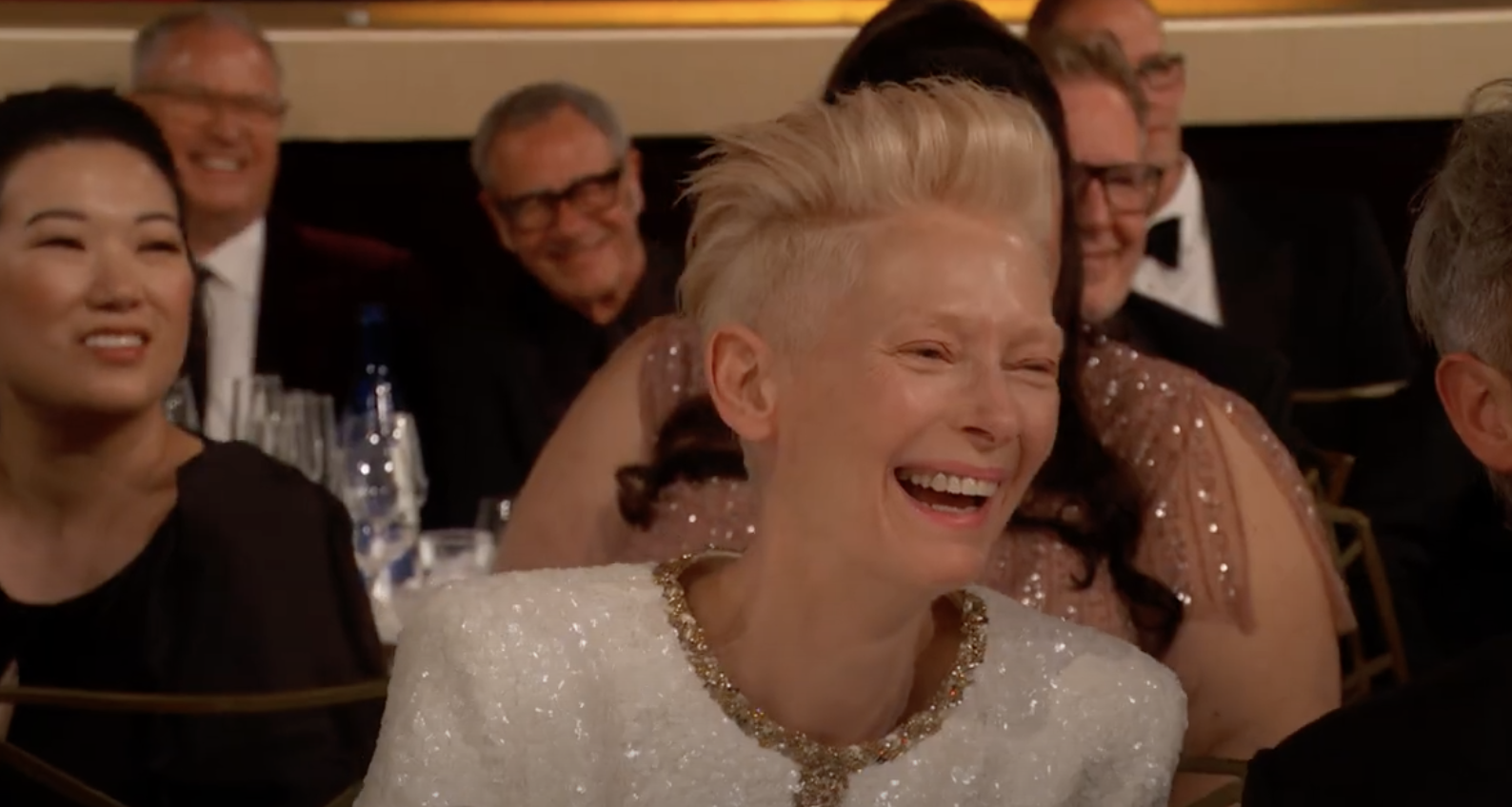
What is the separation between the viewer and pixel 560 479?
1.96m

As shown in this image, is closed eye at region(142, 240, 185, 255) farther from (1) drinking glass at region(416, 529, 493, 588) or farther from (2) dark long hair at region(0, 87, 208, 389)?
(1) drinking glass at region(416, 529, 493, 588)

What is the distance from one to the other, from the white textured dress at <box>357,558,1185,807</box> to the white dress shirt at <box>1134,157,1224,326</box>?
2.60 meters

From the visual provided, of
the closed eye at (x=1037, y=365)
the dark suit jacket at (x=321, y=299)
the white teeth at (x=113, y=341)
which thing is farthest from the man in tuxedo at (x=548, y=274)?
the closed eye at (x=1037, y=365)

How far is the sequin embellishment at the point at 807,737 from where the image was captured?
140 centimetres

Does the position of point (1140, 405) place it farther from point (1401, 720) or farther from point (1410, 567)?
point (1410, 567)

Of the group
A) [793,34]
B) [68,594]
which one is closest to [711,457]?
[68,594]

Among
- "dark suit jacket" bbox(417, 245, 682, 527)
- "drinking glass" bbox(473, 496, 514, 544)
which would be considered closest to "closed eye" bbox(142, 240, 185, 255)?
"drinking glass" bbox(473, 496, 514, 544)

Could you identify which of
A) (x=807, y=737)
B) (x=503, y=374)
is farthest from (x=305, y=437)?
(x=807, y=737)

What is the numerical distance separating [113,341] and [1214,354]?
160 centimetres

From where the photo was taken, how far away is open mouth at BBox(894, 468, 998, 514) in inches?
51.7

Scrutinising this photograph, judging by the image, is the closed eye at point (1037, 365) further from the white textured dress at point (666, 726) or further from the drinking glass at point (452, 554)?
the drinking glass at point (452, 554)

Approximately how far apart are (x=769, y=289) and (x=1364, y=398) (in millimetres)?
2664

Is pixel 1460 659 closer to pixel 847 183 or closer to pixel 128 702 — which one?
pixel 847 183

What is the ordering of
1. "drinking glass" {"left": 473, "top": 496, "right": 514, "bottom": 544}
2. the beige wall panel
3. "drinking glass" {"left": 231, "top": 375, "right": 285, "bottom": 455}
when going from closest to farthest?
"drinking glass" {"left": 473, "top": 496, "right": 514, "bottom": 544}, "drinking glass" {"left": 231, "top": 375, "right": 285, "bottom": 455}, the beige wall panel
